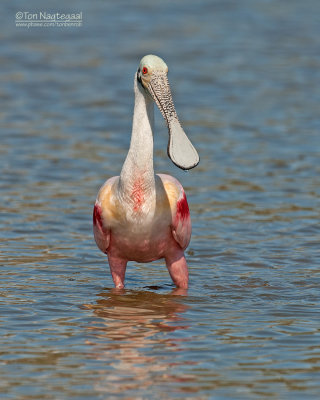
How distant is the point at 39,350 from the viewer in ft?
26.5

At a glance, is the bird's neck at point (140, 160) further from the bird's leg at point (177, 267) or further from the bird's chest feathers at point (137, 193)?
the bird's leg at point (177, 267)

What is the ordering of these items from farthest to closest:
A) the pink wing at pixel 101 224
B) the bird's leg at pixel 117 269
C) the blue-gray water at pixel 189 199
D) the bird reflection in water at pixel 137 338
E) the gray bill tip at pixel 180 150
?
the bird's leg at pixel 117 269 → the pink wing at pixel 101 224 → the gray bill tip at pixel 180 150 → the blue-gray water at pixel 189 199 → the bird reflection in water at pixel 137 338

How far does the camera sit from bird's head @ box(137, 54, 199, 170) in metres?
9.20

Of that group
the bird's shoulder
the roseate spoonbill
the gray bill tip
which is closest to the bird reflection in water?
the roseate spoonbill

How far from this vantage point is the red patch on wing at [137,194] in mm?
9336

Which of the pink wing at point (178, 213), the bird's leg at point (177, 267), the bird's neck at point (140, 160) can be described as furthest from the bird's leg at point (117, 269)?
the bird's neck at point (140, 160)

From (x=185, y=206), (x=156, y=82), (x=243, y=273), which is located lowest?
(x=243, y=273)

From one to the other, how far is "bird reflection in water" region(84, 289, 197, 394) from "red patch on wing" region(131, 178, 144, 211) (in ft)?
3.15

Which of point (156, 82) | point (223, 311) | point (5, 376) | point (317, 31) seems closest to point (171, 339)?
point (223, 311)

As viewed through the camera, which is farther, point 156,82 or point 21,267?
point 21,267

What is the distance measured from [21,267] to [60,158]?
5.21m

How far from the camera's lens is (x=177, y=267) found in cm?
1001

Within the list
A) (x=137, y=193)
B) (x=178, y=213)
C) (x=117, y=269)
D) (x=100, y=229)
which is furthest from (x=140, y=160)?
(x=117, y=269)

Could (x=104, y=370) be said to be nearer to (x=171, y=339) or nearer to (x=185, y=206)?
(x=171, y=339)
